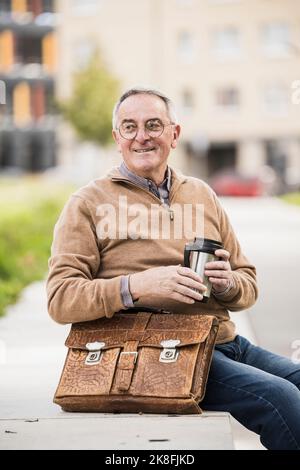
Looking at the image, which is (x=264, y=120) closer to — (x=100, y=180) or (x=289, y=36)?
(x=289, y=36)

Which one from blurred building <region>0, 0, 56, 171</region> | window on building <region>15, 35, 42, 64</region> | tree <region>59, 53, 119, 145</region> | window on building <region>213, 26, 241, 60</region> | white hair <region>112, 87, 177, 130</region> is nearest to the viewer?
white hair <region>112, 87, 177, 130</region>

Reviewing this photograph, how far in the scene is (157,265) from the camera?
351 centimetres

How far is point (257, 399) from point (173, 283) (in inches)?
16.5

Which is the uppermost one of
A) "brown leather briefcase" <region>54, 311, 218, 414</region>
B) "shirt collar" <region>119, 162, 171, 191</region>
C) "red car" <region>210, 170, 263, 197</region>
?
"shirt collar" <region>119, 162, 171, 191</region>

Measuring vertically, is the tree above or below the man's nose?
below

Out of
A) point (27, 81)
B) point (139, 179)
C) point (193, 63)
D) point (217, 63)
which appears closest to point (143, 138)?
point (139, 179)

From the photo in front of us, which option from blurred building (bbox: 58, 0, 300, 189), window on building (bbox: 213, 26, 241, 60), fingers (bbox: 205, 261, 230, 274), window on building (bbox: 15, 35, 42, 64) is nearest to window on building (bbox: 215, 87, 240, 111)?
blurred building (bbox: 58, 0, 300, 189)

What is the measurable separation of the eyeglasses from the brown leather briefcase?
588 millimetres

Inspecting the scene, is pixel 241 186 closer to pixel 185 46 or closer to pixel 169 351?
pixel 185 46

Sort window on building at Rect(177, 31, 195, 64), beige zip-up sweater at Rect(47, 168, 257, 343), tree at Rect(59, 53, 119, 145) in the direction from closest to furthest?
beige zip-up sweater at Rect(47, 168, 257, 343) < tree at Rect(59, 53, 119, 145) < window on building at Rect(177, 31, 195, 64)

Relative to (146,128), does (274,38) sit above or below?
below

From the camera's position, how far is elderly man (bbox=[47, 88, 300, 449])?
10.8ft

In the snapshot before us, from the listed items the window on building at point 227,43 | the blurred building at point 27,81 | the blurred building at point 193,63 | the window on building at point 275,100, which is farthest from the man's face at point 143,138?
the blurred building at point 27,81

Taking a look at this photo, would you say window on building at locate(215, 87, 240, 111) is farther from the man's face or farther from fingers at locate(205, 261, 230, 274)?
fingers at locate(205, 261, 230, 274)
